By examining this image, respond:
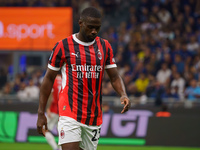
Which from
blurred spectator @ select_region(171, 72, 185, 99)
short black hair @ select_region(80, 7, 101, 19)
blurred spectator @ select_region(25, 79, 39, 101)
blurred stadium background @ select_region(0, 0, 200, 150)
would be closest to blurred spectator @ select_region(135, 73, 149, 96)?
blurred stadium background @ select_region(0, 0, 200, 150)

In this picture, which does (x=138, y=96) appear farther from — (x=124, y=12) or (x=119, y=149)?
(x=124, y=12)

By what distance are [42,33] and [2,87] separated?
11.3ft

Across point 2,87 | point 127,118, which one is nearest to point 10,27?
point 2,87

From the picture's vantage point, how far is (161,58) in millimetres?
15695

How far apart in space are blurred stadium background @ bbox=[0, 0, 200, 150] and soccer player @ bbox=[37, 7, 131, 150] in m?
6.48

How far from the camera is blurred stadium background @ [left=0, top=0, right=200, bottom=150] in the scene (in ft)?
38.7

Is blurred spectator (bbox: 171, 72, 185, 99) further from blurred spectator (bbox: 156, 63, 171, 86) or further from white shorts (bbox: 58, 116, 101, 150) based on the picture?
white shorts (bbox: 58, 116, 101, 150)

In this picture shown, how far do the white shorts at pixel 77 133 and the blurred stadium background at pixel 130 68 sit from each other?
6.48 meters

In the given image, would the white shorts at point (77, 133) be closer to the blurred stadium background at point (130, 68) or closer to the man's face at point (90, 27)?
the man's face at point (90, 27)

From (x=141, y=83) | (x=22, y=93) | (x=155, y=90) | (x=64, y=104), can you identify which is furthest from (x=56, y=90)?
(x=22, y=93)

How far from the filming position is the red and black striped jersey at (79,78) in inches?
192

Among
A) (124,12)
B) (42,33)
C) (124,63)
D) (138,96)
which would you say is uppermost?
(124,12)

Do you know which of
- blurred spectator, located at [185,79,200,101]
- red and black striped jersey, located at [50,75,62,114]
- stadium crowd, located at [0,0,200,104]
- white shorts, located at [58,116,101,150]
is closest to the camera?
white shorts, located at [58,116,101,150]

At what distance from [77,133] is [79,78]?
2.03 feet
